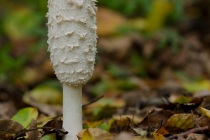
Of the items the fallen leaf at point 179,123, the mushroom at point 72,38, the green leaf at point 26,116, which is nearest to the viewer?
the mushroom at point 72,38

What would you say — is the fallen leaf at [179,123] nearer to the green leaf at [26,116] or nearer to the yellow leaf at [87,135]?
the yellow leaf at [87,135]

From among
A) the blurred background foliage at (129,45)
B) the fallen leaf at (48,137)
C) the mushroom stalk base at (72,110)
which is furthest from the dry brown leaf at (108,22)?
the fallen leaf at (48,137)

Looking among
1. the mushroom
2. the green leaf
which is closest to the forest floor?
the green leaf

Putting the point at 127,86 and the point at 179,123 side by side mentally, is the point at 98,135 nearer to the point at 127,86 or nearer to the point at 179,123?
the point at 179,123

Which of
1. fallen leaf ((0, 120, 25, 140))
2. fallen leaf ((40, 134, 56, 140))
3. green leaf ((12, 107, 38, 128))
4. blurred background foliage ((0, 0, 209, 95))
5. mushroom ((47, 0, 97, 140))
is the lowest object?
fallen leaf ((40, 134, 56, 140))

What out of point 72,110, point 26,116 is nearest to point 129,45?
point 26,116

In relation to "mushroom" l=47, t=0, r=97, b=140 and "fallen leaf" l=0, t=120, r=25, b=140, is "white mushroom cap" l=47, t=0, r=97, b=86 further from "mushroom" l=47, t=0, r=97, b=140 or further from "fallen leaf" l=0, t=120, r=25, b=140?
"fallen leaf" l=0, t=120, r=25, b=140

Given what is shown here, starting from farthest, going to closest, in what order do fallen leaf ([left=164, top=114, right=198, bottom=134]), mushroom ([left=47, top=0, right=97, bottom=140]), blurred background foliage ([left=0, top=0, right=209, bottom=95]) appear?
1. blurred background foliage ([left=0, top=0, right=209, bottom=95])
2. fallen leaf ([left=164, top=114, right=198, bottom=134])
3. mushroom ([left=47, top=0, right=97, bottom=140])
